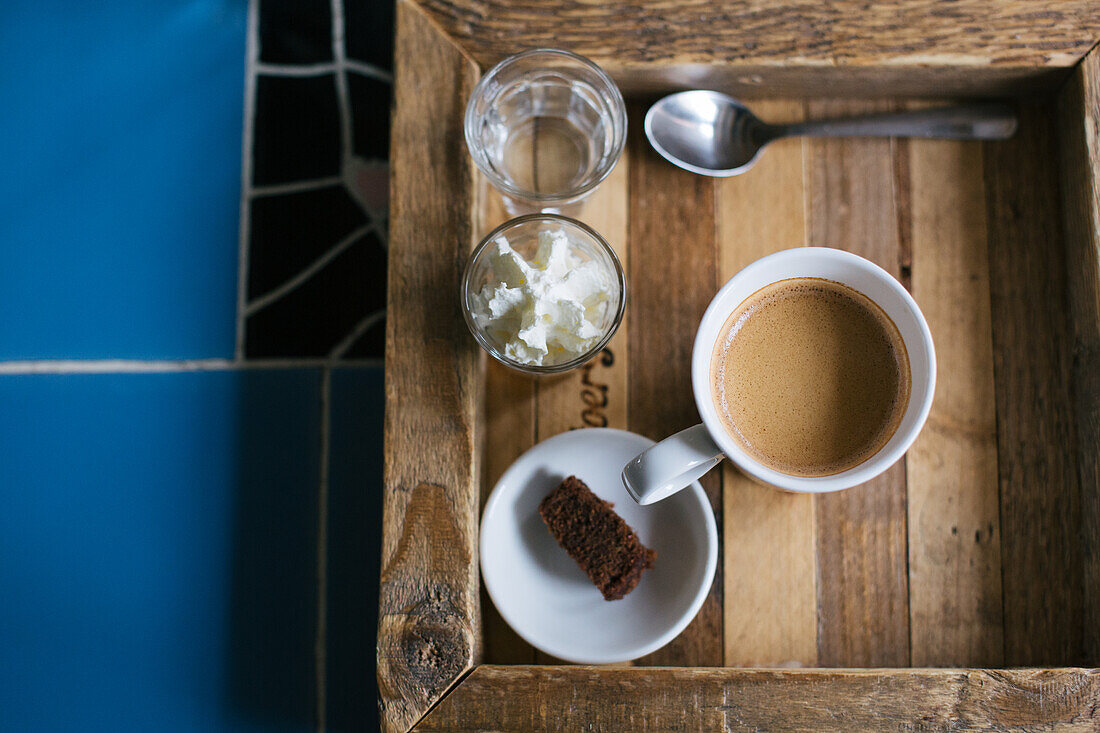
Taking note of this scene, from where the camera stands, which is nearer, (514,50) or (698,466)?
(698,466)

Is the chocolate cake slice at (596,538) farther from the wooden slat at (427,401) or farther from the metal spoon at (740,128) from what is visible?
the metal spoon at (740,128)

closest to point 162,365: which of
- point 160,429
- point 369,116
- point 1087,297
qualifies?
point 160,429

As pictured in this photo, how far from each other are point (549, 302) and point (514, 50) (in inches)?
13.2

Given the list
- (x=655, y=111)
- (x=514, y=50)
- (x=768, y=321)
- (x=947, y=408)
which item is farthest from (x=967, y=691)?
(x=514, y=50)

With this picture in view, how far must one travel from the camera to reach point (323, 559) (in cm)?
114

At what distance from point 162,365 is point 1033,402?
1.25 meters

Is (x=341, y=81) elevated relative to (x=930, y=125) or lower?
elevated

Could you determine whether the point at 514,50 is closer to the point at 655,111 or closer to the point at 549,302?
the point at 655,111

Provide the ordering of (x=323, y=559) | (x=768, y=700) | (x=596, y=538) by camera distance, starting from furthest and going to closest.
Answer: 1. (x=323, y=559)
2. (x=596, y=538)
3. (x=768, y=700)

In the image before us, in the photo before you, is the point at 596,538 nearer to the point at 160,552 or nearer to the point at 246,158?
the point at 160,552

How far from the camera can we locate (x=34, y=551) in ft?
3.88

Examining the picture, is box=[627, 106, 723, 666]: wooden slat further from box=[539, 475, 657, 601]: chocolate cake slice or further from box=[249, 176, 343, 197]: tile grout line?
box=[249, 176, 343, 197]: tile grout line

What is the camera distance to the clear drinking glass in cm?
90

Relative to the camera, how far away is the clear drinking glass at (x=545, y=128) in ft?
2.95
